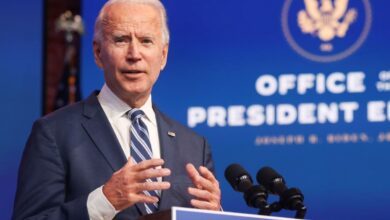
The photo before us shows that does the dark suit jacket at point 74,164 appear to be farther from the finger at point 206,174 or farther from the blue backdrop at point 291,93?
the blue backdrop at point 291,93

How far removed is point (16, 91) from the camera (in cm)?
508

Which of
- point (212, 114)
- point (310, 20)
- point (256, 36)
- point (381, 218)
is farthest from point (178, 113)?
point (381, 218)

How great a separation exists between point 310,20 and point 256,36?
314mm

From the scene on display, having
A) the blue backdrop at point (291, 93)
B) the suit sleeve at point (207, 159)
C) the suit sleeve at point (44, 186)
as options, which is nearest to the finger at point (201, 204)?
the suit sleeve at point (44, 186)

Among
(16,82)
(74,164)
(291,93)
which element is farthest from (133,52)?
(16,82)

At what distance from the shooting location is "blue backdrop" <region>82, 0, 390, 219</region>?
427 cm

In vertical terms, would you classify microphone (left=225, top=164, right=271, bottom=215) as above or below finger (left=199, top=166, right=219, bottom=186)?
below

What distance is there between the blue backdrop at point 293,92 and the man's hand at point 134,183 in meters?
2.09

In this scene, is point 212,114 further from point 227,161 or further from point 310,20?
point 310,20

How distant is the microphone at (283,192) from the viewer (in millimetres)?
2461

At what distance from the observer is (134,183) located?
2.37 meters

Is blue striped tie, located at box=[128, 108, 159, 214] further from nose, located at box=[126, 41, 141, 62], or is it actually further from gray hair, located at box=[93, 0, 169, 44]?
gray hair, located at box=[93, 0, 169, 44]

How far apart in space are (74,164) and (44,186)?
129mm

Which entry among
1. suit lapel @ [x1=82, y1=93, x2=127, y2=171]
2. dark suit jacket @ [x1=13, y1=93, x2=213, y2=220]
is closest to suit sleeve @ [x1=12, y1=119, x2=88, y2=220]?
dark suit jacket @ [x1=13, y1=93, x2=213, y2=220]
